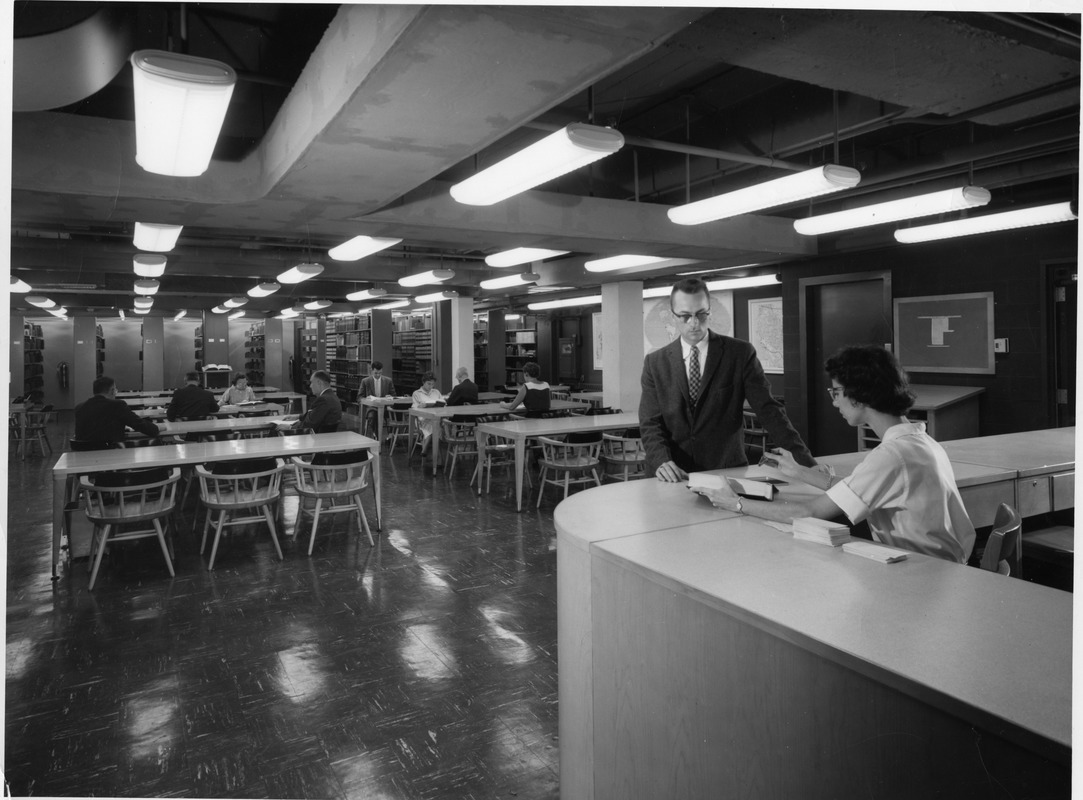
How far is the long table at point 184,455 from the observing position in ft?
15.4

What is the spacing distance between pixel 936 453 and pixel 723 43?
6.31ft

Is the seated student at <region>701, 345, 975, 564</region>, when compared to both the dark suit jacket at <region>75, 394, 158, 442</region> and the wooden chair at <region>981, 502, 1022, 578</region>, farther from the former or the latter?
the dark suit jacket at <region>75, 394, 158, 442</region>

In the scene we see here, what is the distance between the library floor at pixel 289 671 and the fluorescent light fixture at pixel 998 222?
4.26 m

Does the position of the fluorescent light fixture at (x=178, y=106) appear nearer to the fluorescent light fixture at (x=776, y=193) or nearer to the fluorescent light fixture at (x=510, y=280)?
the fluorescent light fixture at (x=776, y=193)

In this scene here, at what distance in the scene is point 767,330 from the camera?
10.7 m

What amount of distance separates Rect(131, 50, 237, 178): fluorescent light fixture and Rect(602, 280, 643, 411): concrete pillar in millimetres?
7463

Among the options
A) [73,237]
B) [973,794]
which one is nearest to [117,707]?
[973,794]

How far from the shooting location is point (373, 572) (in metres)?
4.85

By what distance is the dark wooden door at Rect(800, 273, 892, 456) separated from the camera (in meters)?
7.99

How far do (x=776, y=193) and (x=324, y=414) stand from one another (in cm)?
483

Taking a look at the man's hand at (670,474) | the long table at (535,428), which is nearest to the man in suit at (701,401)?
the man's hand at (670,474)

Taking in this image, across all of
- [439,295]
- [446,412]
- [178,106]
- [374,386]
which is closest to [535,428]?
[446,412]

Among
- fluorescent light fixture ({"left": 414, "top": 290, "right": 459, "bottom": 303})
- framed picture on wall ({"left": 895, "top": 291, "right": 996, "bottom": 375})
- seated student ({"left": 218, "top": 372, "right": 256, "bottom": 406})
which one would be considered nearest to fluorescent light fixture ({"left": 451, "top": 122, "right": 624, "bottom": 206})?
framed picture on wall ({"left": 895, "top": 291, "right": 996, "bottom": 375})

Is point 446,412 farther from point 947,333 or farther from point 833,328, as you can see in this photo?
point 947,333
